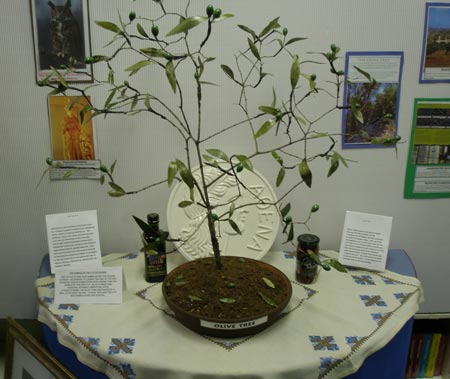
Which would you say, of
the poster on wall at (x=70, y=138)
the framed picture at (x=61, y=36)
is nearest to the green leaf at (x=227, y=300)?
the poster on wall at (x=70, y=138)

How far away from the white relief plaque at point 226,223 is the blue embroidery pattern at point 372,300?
355 millimetres

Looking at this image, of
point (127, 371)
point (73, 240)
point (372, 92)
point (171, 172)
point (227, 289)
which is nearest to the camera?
point (171, 172)

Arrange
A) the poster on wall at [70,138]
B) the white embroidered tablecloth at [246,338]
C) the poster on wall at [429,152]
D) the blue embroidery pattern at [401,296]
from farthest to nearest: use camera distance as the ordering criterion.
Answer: the poster on wall at [429,152], the poster on wall at [70,138], the blue embroidery pattern at [401,296], the white embroidered tablecloth at [246,338]

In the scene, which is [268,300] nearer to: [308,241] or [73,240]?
[308,241]

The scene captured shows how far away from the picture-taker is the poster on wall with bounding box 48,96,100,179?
4.72ft

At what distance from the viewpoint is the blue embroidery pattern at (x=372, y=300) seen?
4.22 ft

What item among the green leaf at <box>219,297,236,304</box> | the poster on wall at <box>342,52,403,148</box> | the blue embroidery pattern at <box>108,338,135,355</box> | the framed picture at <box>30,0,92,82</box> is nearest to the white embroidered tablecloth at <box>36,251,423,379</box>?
the blue embroidery pattern at <box>108,338,135,355</box>

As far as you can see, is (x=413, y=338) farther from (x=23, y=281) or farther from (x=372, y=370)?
(x=23, y=281)

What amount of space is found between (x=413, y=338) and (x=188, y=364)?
1214 millimetres

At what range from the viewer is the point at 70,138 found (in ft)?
4.83

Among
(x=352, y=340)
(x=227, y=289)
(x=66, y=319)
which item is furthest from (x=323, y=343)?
(x=66, y=319)

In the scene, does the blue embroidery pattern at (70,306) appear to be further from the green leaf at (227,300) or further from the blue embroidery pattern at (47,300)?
the green leaf at (227,300)

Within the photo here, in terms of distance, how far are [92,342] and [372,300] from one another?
0.82 metres

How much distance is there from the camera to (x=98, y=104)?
1447 millimetres
